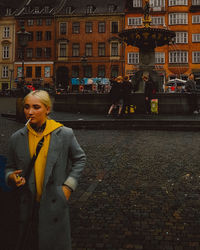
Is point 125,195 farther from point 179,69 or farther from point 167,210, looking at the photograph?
point 179,69

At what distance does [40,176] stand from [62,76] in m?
53.7

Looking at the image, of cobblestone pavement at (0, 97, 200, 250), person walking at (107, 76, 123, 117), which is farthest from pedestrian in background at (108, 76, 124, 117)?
cobblestone pavement at (0, 97, 200, 250)

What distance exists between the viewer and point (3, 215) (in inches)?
95.2

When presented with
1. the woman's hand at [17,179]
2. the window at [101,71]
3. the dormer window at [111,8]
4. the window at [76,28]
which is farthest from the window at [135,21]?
the woman's hand at [17,179]

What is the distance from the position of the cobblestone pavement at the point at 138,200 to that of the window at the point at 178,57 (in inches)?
1727

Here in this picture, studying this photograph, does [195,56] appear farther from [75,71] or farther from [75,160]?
[75,160]

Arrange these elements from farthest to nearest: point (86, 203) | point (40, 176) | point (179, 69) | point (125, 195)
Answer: point (179, 69), point (125, 195), point (86, 203), point (40, 176)

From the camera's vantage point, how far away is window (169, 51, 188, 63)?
164 feet

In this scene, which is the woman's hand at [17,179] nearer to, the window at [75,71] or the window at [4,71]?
the window at [75,71]

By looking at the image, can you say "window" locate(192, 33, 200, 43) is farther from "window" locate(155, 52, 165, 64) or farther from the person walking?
the person walking

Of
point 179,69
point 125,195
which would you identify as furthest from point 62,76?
point 125,195

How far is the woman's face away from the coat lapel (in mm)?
140

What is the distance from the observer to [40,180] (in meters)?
2.29

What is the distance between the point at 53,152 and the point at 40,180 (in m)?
0.22
